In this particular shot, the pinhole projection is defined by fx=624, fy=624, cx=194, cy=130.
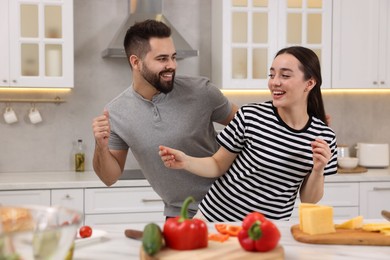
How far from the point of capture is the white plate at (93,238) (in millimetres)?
1957

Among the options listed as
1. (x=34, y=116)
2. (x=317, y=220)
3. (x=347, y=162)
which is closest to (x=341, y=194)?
(x=347, y=162)

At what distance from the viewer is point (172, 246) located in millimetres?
1703

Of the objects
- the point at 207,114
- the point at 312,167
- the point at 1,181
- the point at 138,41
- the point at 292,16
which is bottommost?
the point at 1,181

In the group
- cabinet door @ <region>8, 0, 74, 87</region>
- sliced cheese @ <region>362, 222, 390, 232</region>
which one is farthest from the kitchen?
sliced cheese @ <region>362, 222, 390, 232</region>

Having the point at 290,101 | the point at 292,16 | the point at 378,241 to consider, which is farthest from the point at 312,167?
the point at 292,16

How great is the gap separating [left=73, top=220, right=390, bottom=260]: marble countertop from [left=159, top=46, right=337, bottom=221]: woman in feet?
1.57

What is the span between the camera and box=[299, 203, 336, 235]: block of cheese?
2.01 metres

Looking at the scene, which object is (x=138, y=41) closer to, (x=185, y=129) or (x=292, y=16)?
(x=185, y=129)

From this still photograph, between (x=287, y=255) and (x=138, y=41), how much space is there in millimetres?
1481

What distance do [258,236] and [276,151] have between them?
0.84 m

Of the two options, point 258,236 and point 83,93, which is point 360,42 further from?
point 258,236

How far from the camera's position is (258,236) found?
1671 millimetres

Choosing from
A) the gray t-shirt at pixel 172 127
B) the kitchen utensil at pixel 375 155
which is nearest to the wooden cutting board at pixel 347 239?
the gray t-shirt at pixel 172 127

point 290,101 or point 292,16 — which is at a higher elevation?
point 292,16
